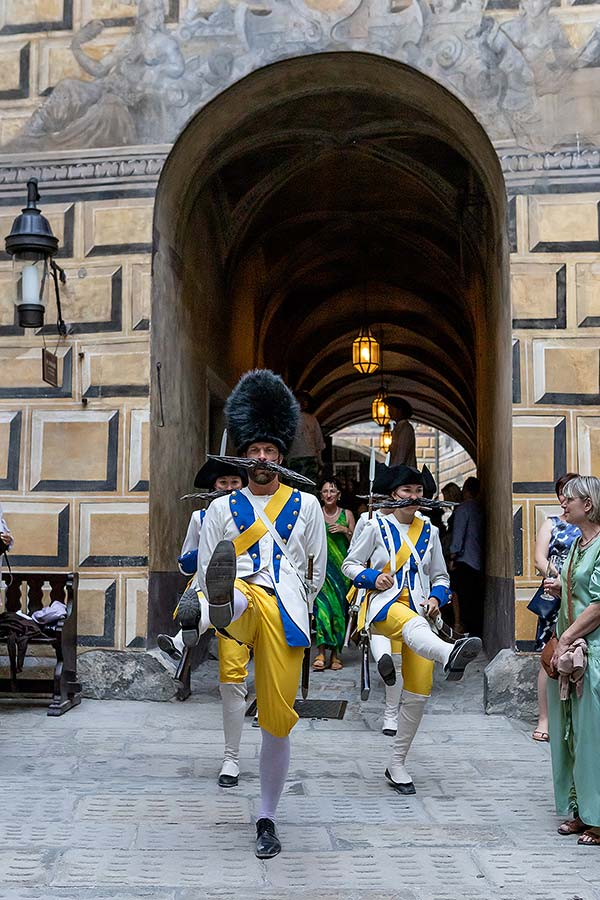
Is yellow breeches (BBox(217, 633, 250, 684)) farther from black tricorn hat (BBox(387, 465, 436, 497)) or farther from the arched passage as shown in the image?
the arched passage

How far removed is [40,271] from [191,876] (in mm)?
4953

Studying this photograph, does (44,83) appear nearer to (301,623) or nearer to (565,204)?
(565,204)

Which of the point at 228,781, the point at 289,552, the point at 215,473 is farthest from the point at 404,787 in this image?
the point at 215,473

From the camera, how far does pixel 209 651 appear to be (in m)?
9.72

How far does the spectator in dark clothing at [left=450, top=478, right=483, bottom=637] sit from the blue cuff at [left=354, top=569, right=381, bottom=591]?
152 inches

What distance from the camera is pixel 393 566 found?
5.73 meters

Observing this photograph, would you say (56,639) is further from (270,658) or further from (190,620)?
(270,658)

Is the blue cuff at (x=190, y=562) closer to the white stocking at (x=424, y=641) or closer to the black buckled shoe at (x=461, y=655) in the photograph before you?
the white stocking at (x=424, y=641)

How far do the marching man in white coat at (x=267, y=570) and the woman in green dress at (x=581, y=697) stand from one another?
45.5 inches

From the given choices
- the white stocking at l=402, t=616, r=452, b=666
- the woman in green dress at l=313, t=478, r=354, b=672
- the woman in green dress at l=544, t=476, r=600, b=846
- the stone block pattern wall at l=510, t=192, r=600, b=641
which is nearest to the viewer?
the woman in green dress at l=544, t=476, r=600, b=846

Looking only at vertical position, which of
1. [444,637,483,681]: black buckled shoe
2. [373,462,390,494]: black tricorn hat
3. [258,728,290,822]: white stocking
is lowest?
[258,728,290,822]: white stocking

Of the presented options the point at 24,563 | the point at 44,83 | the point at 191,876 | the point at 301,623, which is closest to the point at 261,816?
the point at 191,876

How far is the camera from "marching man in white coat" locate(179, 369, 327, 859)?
4.36 metres

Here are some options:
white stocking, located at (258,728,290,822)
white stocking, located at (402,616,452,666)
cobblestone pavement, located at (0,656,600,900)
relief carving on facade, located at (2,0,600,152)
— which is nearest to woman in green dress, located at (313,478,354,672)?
cobblestone pavement, located at (0,656,600,900)
